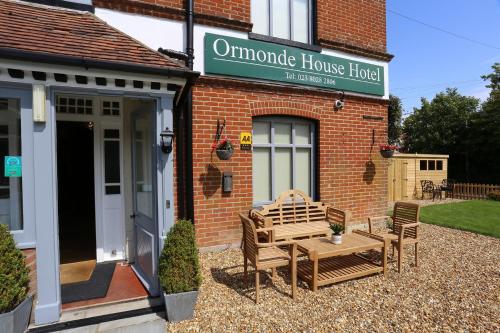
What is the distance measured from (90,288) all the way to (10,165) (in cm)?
185

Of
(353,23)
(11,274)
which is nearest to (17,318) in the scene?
(11,274)

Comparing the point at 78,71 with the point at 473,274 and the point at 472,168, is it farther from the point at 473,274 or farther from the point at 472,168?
the point at 472,168

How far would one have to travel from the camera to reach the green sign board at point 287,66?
5.39 m

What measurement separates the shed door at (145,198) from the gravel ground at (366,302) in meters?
0.79

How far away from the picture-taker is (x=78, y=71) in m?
3.13

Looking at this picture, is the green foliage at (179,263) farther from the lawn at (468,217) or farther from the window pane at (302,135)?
the lawn at (468,217)

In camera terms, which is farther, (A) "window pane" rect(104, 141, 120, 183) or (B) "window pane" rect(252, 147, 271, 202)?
(B) "window pane" rect(252, 147, 271, 202)

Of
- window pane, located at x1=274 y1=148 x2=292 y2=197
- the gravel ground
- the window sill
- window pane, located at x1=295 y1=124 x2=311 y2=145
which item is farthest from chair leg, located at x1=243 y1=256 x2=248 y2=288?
the window sill

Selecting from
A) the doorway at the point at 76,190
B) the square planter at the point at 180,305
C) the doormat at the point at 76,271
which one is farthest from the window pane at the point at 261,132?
the doormat at the point at 76,271

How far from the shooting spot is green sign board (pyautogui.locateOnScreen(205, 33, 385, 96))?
539cm

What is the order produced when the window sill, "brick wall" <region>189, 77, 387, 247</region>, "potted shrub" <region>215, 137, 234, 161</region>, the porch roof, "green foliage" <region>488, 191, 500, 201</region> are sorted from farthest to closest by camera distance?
"green foliage" <region>488, 191, 500, 201</region> < the window sill < "brick wall" <region>189, 77, 387, 247</region> < "potted shrub" <region>215, 137, 234, 161</region> < the porch roof

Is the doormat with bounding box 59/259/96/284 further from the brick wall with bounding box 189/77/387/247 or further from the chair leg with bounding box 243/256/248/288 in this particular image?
the chair leg with bounding box 243/256/248/288

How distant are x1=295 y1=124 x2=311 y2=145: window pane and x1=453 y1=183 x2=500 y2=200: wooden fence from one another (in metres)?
12.6

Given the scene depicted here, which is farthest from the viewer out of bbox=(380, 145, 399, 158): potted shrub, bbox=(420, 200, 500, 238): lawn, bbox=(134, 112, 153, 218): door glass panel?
bbox=(420, 200, 500, 238): lawn
